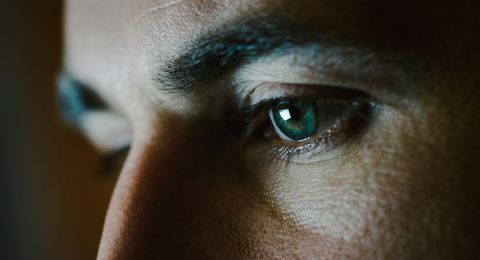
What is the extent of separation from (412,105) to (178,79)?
233 mm

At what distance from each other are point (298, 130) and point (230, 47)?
11cm

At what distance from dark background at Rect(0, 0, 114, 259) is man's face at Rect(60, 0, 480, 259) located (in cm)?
103

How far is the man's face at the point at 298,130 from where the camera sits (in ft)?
1.47

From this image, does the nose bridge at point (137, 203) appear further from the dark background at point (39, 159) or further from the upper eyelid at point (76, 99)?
the dark background at point (39, 159)

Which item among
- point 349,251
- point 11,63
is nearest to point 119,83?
point 349,251

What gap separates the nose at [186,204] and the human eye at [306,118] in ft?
0.13

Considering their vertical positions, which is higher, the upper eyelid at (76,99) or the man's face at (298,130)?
the upper eyelid at (76,99)

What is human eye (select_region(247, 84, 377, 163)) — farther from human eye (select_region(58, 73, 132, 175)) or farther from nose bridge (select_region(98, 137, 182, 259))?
human eye (select_region(58, 73, 132, 175))

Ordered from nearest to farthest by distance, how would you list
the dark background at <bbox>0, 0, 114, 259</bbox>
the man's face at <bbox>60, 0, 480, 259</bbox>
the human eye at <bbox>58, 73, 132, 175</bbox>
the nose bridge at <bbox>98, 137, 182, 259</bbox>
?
1. the man's face at <bbox>60, 0, 480, 259</bbox>
2. the nose bridge at <bbox>98, 137, 182, 259</bbox>
3. the human eye at <bbox>58, 73, 132, 175</bbox>
4. the dark background at <bbox>0, 0, 114, 259</bbox>

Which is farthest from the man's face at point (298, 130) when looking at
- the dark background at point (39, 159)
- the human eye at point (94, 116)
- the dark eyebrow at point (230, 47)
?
the dark background at point (39, 159)

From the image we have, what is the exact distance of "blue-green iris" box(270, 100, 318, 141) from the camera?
0.52 metres

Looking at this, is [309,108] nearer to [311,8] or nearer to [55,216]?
[311,8]

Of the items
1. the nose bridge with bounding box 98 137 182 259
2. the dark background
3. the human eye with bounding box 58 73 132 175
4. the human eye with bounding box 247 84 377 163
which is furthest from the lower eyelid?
the dark background

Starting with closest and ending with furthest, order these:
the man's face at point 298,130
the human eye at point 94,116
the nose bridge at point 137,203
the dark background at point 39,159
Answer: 1. the man's face at point 298,130
2. the nose bridge at point 137,203
3. the human eye at point 94,116
4. the dark background at point 39,159
